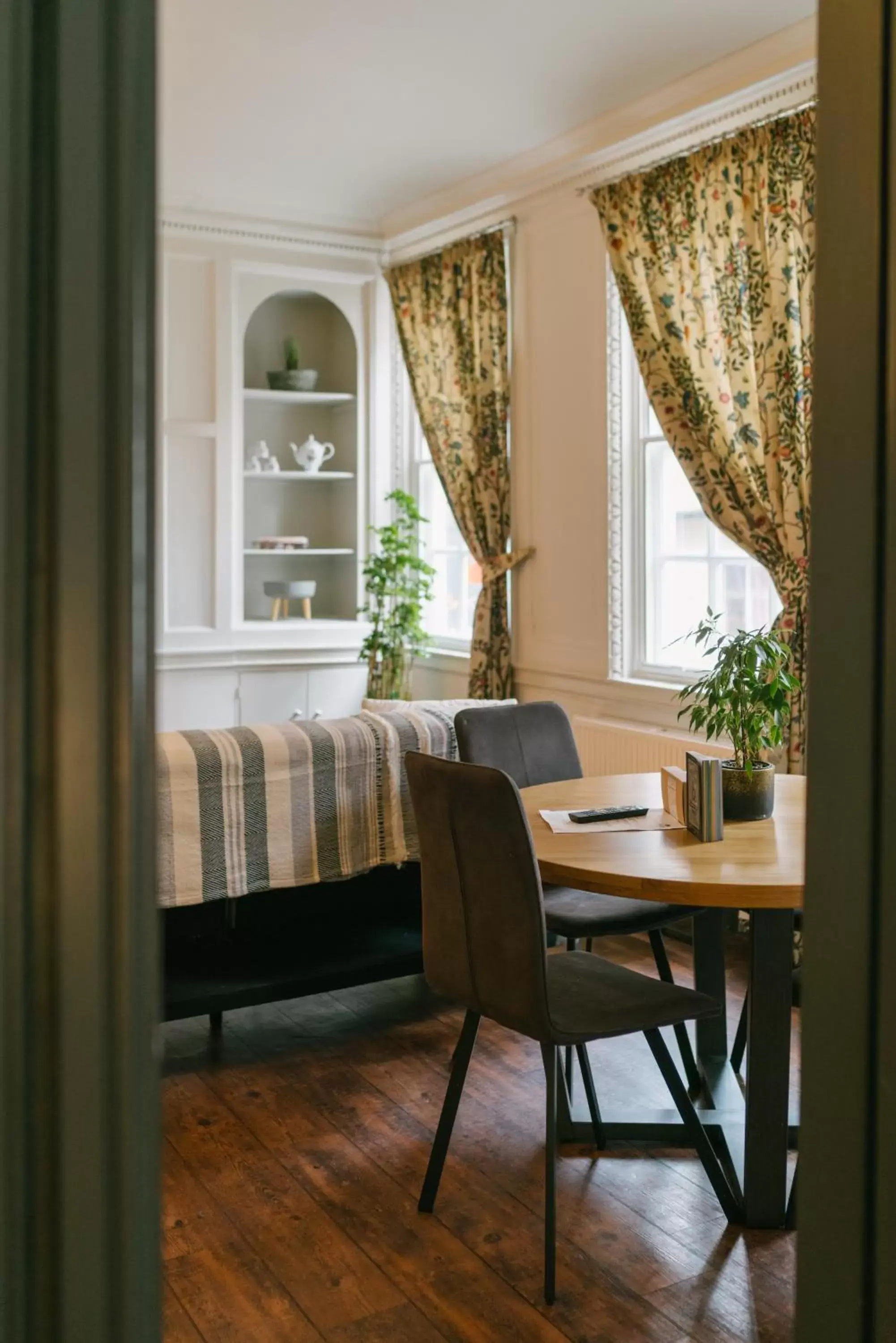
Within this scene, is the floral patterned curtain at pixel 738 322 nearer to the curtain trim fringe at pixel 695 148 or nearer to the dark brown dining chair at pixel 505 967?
the curtain trim fringe at pixel 695 148

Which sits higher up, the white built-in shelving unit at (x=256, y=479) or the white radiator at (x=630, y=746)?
the white built-in shelving unit at (x=256, y=479)

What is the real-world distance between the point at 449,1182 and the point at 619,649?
2.77m

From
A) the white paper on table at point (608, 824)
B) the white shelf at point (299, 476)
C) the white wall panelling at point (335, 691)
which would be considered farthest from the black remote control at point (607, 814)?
the white shelf at point (299, 476)

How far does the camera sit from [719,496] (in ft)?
14.6

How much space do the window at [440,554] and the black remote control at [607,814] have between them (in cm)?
343

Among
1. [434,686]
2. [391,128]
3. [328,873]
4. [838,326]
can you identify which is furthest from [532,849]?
[434,686]

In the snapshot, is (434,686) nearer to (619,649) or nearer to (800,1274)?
(619,649)

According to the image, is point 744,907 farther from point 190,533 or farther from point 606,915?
point 190,533

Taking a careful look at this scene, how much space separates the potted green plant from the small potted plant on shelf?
4.13 metres

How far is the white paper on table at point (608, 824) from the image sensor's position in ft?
9.25

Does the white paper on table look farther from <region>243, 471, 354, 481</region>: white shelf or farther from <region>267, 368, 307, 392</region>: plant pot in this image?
<region>267, 368, 307, 392</region>: plant pot

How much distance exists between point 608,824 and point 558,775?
719 millimetres

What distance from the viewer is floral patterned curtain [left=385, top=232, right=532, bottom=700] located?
18.8ft

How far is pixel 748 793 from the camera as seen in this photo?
9.53 ft
